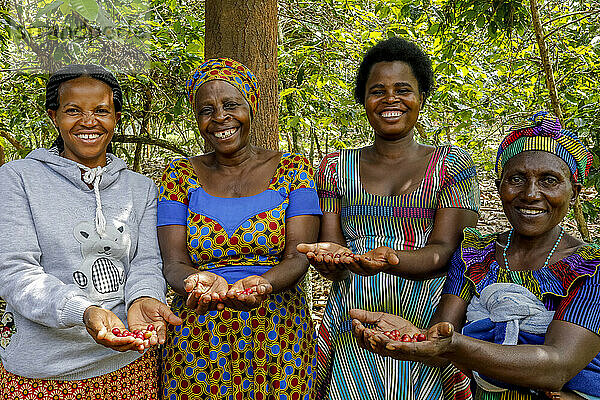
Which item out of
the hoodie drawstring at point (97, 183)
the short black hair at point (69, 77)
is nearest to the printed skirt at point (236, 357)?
the hoodie drawstring at point (97, 183)

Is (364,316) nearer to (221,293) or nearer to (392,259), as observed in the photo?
(392,259)

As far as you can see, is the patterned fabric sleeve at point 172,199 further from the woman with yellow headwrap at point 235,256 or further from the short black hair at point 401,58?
the short black hair at point 401,58

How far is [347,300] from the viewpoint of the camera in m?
2.31

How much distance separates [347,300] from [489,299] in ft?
1.99

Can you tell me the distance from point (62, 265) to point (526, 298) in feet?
5.39

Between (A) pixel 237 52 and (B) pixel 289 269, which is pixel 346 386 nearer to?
(B) pixel 289 269

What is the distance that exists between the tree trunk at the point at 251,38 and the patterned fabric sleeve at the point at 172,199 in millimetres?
857

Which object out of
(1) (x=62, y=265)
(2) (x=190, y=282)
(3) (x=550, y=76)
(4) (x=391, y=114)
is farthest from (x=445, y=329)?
(3) (x=550, y=76)

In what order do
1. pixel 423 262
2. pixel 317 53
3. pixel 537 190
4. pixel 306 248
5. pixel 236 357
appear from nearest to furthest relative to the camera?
pixel 537 190, pixel 306 248, pixel 423 262, pixel 236 357, pixel 317 53

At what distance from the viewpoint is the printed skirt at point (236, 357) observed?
7.29 feet

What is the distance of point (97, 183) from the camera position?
2201 mm

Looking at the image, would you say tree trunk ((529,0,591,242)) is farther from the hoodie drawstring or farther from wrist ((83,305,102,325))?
wrist ((83,305,102,325))

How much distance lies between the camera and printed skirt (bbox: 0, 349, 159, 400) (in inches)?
79.7

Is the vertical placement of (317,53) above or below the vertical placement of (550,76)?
above
